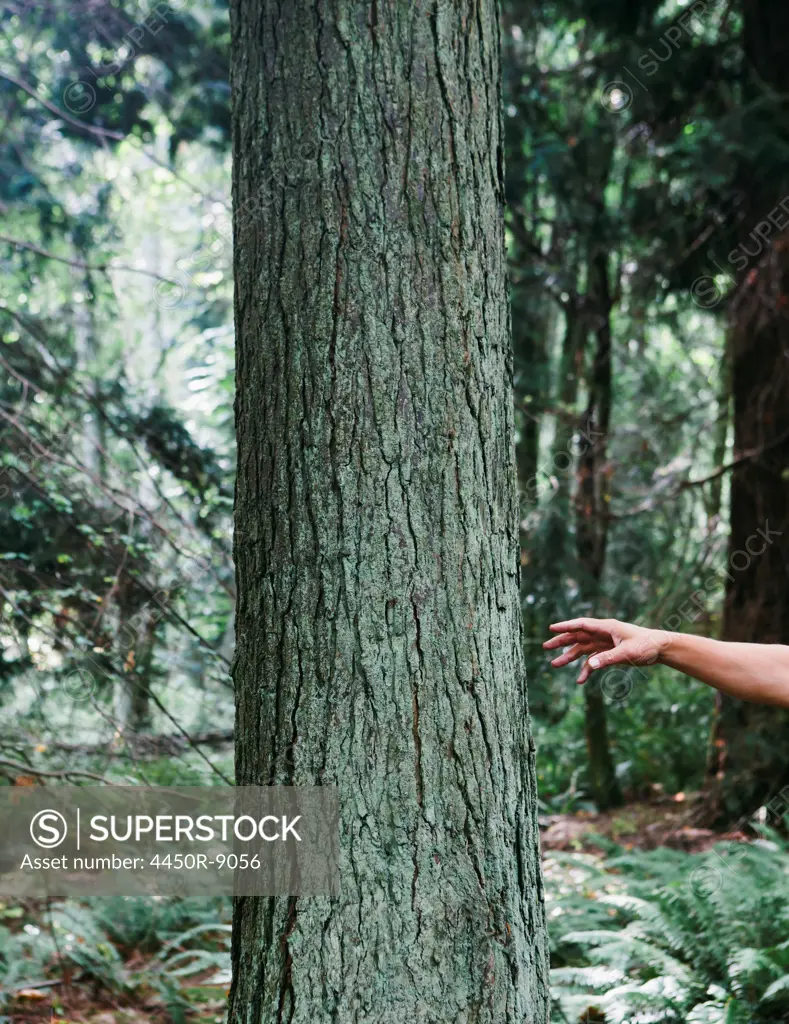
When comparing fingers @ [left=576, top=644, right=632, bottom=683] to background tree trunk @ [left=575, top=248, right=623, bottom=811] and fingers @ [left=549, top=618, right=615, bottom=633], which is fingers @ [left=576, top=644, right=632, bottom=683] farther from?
background tree trunk @ [left=575, top=248, right=623, bottom=811]

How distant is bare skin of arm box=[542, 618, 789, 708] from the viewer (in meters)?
2.43

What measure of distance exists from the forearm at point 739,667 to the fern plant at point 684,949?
169 centimetres

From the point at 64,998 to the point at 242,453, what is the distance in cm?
338

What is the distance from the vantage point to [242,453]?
7.18 ft

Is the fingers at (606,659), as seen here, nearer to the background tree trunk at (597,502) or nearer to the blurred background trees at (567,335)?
the blurred background trees at (567,335)

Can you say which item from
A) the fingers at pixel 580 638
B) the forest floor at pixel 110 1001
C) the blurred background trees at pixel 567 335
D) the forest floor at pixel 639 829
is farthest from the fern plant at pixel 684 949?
the blurred background trees at pixel 567 335

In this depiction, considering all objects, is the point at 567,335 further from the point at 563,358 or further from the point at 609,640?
the point at 609,640

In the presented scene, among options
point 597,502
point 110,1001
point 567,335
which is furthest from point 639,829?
point 110,1001

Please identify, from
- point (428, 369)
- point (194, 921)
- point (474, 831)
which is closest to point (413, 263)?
point (428, 369)

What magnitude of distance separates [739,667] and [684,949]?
220cm

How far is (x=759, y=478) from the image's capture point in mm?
7078

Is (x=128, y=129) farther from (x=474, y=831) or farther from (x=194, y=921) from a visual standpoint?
(x=474, y=831)

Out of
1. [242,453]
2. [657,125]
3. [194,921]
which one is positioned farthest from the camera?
[657,125]

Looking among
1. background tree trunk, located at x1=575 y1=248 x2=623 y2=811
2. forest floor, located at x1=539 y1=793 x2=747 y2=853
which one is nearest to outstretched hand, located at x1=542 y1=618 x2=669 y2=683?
forest floor, located at x1=539 y1=793 x2=747 y2=853
